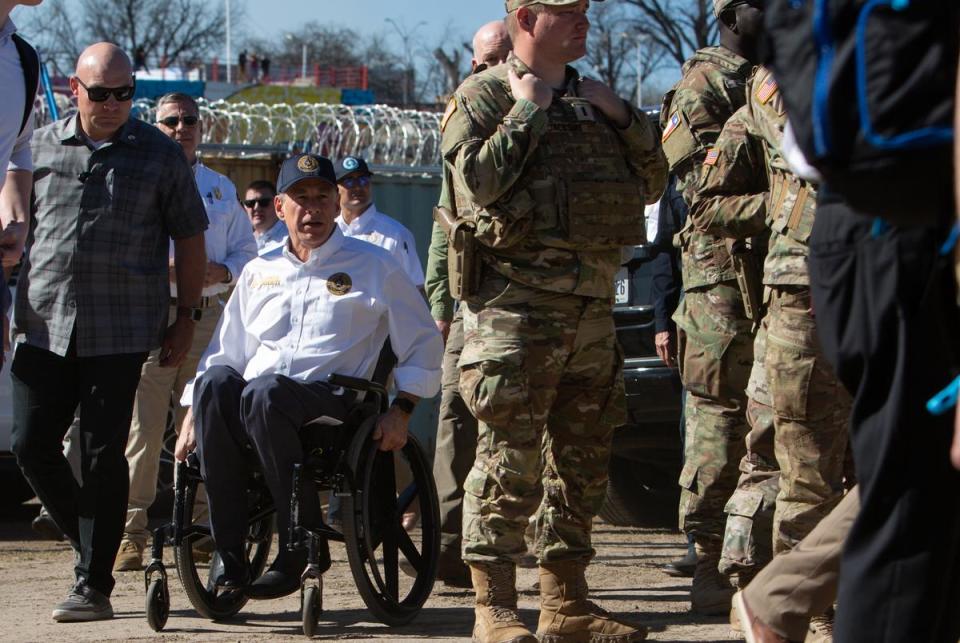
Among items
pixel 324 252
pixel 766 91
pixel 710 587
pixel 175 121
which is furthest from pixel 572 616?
pixel 175 121

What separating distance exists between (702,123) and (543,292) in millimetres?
1128

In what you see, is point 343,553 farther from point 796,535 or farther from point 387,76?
point 387,76

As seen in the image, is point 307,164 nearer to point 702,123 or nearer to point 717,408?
point 702,123

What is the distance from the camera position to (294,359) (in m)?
5.81

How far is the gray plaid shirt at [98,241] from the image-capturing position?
6.05 meters

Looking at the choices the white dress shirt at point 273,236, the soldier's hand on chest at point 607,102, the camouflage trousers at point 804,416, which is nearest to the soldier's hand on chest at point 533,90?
the soldier's hand on chest at point 607,102

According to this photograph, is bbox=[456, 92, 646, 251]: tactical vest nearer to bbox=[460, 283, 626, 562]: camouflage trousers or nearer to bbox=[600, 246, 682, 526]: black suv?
bbox=[460, 283, 626, 562]: camouflage trousers

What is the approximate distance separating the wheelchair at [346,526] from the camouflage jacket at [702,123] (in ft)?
4.39

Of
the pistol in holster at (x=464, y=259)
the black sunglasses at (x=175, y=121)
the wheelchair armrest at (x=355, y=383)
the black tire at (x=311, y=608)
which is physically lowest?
the black tire at (x=311, y=608)

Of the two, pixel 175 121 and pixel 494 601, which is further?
pixel 175 121

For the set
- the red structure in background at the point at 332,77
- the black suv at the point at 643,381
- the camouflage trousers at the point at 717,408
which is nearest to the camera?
the camouflage trousers at the point at 717,408

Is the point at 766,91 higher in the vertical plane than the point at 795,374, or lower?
higher

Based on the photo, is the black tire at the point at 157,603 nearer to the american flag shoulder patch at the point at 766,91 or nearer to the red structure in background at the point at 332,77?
the american flag shoulder patch at the point at 766,91

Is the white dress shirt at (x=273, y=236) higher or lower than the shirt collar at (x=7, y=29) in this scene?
lower
